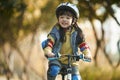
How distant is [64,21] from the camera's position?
543 centimetres

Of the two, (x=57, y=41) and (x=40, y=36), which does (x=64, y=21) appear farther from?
(x=40, y=36)

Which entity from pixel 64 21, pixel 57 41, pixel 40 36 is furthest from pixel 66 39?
pixel 40 36

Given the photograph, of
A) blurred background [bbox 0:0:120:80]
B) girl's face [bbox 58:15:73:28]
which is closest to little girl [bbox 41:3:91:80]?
girl's face [bbox 58:15:73:28]

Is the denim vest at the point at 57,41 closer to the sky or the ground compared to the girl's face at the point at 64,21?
closer to the ground

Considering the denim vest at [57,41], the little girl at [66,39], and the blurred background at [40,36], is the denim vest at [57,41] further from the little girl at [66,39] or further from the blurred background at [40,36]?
the blurred background at [40,36]

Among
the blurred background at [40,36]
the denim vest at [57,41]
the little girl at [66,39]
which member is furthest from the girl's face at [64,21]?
the blurred background at [40,36]

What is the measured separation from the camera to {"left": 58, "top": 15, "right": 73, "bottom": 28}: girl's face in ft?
17.8

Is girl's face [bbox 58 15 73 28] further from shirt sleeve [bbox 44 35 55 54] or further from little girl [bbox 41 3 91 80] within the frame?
shirt sleeve [bbox 44 35 55 54]

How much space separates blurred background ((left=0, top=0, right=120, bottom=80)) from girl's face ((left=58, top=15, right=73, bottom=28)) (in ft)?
22.8

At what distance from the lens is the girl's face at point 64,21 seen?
5434mm

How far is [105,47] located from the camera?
16.6 meters

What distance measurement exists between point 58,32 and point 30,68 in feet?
50.5

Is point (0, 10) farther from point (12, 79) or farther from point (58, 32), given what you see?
point (58, 32)

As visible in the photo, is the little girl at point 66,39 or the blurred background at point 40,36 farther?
the blurred background at point 40,36
